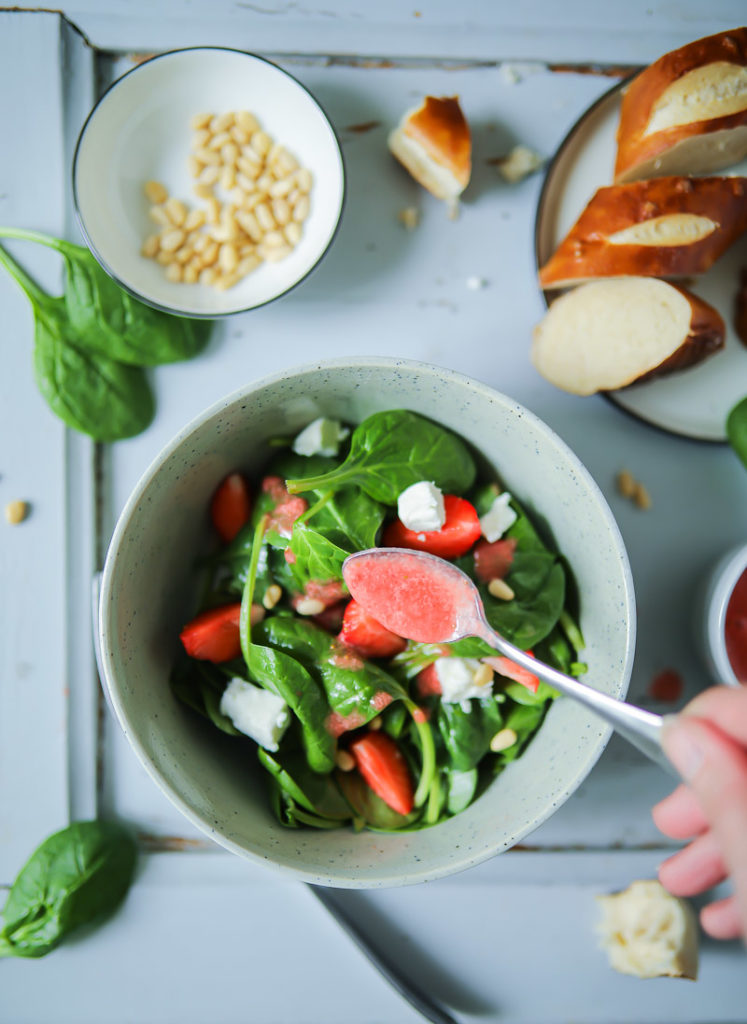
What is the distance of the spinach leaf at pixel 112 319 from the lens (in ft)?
3.50

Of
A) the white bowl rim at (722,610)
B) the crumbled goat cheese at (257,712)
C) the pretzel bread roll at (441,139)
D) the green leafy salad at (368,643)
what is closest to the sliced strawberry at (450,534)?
the green leafy salad at (368,643)

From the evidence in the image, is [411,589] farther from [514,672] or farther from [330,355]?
[330,355]

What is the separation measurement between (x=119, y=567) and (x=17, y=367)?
0.49 m

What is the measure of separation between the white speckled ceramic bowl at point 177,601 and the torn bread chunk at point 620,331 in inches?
8.6

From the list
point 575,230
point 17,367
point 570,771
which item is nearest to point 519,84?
point 575,230

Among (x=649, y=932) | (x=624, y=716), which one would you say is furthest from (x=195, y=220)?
(x=649, y=932)

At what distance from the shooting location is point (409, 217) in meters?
1.13

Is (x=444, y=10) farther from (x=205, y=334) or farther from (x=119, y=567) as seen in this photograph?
(x=119, y=567)

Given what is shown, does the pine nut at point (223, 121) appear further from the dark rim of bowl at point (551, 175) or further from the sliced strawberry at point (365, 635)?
the sliced strawberry at point (365, 635)

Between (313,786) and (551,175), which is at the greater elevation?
(551,175)

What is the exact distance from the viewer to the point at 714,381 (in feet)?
3.73

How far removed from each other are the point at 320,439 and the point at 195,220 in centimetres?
41

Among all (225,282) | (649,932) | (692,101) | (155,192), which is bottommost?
(649,932)

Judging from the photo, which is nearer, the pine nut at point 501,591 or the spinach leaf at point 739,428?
the pine nut at point 501,591
